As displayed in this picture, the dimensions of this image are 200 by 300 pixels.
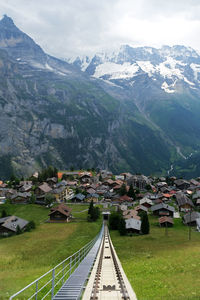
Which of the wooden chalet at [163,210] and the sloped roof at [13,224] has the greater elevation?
the wooden chalet at [163,210]

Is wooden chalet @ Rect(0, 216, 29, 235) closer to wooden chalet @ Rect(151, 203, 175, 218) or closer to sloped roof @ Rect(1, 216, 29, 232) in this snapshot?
sloped roof @ Rect(1, 216, 29, 232)

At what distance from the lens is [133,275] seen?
2273cm

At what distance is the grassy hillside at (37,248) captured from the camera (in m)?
24.8

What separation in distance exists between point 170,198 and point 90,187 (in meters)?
45.9

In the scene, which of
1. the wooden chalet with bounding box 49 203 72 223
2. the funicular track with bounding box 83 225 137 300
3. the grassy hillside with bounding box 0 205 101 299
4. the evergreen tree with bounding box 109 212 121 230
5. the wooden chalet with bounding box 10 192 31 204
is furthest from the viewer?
the wooden chalet with bounding box 10 192 31 204

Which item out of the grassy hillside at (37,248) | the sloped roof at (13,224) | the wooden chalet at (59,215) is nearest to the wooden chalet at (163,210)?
the grassy hillside at (37,248)

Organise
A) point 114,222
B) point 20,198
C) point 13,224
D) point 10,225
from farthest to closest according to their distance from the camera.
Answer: point 20,198 → point 114,222 → point 13,224 → point 10,225

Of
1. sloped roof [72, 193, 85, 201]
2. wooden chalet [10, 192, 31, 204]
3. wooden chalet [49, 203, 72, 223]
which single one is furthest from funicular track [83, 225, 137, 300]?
wooden chalet [10, 192, 31, 204]

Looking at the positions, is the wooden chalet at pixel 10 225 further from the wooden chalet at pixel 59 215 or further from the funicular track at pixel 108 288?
the funicular track at pixel 108 288

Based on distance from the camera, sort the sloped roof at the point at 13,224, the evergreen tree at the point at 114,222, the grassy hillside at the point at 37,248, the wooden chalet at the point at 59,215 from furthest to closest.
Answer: the wooden chalet at the point at 59,215 < the evergreen tree at the point at 114,222 < the sloped roof at the point at 13,224 < the grassy hillside at the point at 37,248

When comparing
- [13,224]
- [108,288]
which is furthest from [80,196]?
[108,288]

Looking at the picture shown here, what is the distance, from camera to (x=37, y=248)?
158ft

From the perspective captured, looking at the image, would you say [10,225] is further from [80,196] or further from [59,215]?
[80,196]

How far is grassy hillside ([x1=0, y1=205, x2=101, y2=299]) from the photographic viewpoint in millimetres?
24828
